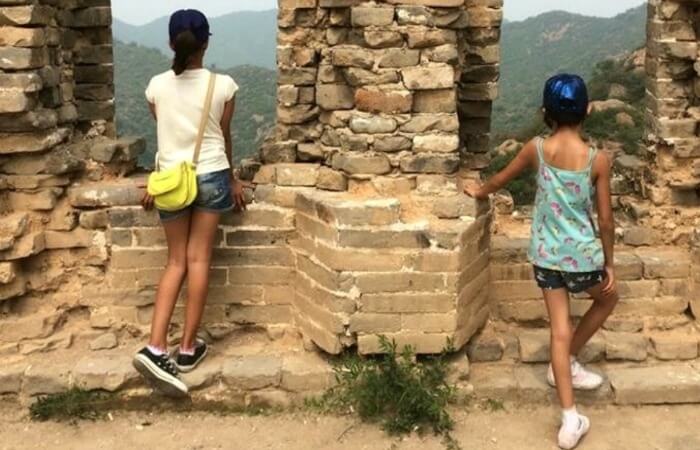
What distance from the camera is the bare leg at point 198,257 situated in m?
5.00

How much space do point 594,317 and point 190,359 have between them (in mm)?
2175

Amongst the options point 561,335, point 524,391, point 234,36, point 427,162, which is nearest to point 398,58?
point 427,162

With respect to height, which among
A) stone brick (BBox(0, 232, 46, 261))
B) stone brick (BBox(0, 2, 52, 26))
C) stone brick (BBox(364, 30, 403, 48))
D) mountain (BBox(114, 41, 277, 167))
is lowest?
mountain (BBox(114, 41, 277, 167))

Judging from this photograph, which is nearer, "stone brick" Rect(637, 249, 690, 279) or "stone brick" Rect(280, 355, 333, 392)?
"stone brick" Rect(280, 355, 333, 392)

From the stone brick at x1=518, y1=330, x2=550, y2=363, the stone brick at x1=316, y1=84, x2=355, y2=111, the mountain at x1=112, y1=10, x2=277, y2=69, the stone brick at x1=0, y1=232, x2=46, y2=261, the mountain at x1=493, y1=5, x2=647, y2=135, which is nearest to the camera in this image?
the stone brick at x1=316, y1=84, x2=355, y2=111

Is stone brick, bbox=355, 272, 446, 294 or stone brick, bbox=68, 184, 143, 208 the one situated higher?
stone brick, bbox=68, 184, 143, 208

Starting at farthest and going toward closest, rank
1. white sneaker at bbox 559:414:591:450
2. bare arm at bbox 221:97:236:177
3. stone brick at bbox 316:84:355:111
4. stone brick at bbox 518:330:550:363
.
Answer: stone brick at bbox 518:330:550:363 → stone brick at bbox 316:84:355:111 → bare arm at bbox 221:97:236:177 → white sneaker at bbox 559:414:591:450

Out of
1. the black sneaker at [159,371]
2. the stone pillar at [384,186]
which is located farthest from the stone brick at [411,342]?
the black sneaker at [159,371]

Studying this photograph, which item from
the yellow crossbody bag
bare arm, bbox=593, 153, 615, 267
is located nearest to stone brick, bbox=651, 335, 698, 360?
bare arm, bbox=593, 153, 615, 267

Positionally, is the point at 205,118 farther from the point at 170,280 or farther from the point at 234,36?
the point at 234,36

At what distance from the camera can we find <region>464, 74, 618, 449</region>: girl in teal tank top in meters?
4.50

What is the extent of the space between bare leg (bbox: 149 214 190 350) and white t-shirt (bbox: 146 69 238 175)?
33cm

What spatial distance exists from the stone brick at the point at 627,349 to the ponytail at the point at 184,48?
281 cm

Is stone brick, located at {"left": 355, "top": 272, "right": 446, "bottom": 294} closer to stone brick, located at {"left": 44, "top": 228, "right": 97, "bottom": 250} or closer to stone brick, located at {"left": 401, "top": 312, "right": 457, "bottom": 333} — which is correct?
stone brick, located at {"left": 401, "top": 312, "right": 457, "bottom": 333}
